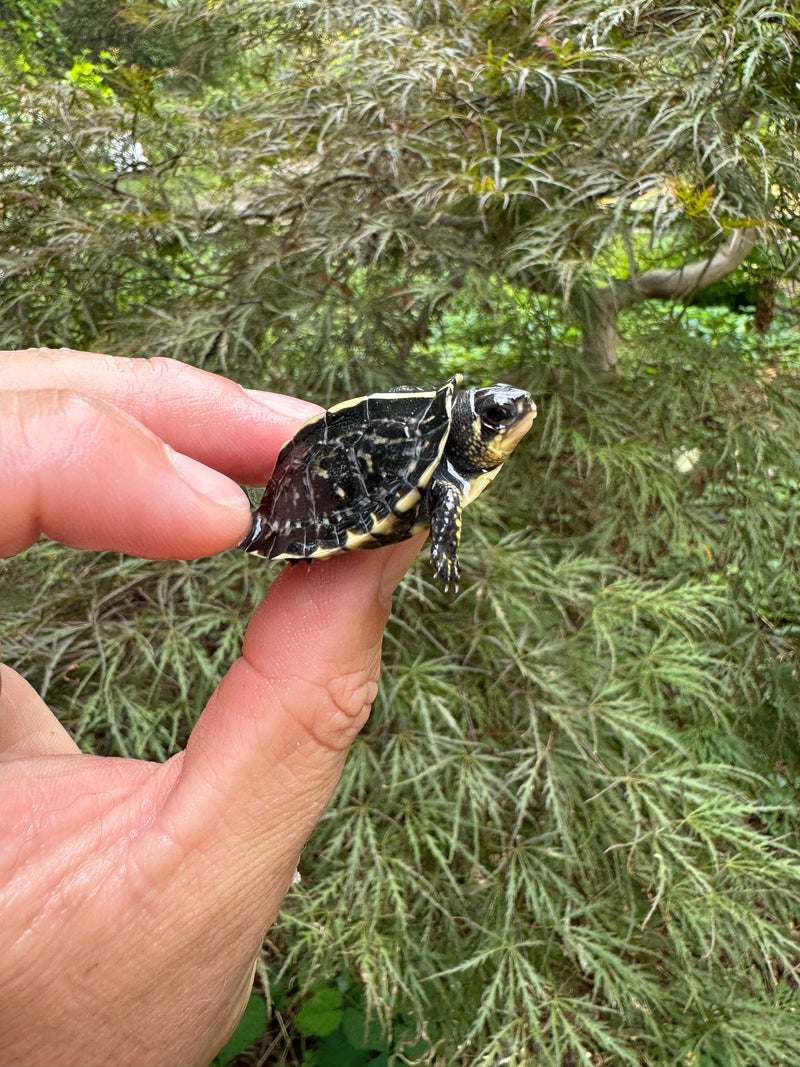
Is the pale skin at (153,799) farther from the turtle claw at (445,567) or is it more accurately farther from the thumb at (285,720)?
the turtle claw at (445,567)

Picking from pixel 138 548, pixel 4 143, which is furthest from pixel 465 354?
pixel 138 548

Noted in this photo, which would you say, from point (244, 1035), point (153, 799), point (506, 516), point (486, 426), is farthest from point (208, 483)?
point (244, 1035)

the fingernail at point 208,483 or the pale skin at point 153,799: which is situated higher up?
the fingernail at point 208,483

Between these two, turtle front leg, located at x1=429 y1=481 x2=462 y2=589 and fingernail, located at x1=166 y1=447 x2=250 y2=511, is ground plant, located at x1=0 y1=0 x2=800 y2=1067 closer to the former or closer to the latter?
turtle front leg, located at x1=429 y1=481 x2=462 y2=589

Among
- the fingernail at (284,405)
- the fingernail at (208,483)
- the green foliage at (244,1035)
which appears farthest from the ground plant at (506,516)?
the fingernail at (208,483)

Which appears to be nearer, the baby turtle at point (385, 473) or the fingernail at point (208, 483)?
the fingernail at point (208, 483)

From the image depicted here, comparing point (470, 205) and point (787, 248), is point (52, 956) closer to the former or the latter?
point (470, 205)

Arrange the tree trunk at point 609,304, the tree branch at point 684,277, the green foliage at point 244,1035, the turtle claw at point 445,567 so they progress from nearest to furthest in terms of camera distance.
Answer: the turtle claw at point 445,567 → the green foliage at point 244,1035 → the tree trunk at point 609,304 → the tree branch at point 684,277
